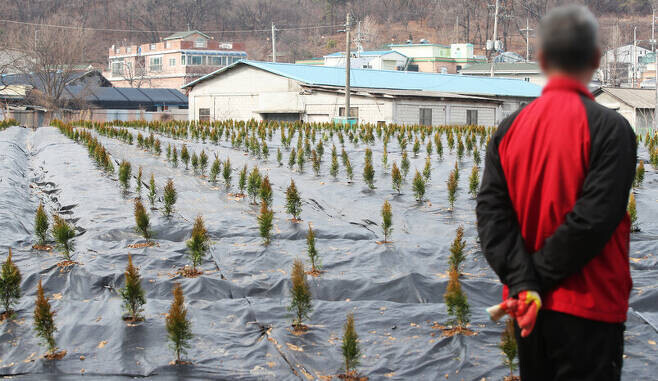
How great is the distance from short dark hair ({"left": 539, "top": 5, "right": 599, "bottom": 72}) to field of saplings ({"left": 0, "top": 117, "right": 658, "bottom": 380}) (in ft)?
6.90

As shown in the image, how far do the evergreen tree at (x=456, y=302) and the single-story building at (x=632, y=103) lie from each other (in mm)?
36534

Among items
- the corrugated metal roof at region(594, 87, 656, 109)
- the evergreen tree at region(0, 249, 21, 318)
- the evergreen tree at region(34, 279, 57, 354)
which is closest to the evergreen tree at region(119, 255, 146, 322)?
the evergreen tree at region(34, 279, 57, 354)

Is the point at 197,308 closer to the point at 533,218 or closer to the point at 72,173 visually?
the point at 533,218

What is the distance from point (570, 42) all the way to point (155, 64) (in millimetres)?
86239

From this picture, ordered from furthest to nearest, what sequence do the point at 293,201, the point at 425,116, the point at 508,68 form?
the point at 508,68, the point at 425,116, the point at 293,201

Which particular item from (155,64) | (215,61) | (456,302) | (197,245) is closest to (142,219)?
(197,245)

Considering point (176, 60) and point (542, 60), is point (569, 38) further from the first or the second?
point (176, 60)

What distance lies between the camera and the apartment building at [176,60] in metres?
79.6

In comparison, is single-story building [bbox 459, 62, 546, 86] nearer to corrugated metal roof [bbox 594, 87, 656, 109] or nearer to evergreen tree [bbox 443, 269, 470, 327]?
corrugated metal roof [bbox 594, 87, 656, 109]

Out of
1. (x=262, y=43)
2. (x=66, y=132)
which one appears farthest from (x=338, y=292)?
(x=262, y=43)

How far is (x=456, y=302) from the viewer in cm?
459

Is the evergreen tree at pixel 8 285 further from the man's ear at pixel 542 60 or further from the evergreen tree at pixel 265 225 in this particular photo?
the man's ear at pixel 542 60

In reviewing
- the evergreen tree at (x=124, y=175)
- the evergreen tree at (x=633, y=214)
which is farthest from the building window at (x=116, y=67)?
the evergreen tree at (x=633, y=214)

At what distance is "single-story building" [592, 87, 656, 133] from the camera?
3822 cm
